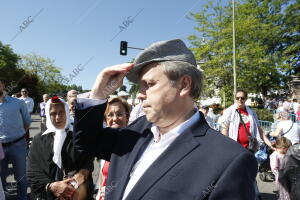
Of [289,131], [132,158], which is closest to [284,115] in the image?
[289,131]

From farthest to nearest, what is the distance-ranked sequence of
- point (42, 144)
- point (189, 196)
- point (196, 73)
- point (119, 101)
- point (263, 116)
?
point (263, 116) < point (119, 101) < point (42, 144) < point (196, 73) < point (189, 196)

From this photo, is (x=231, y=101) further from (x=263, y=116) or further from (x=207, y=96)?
(x=263, y=116)

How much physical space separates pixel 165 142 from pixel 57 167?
67.1 inches

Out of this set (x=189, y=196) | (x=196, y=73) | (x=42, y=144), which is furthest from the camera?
(x=42, y=144)

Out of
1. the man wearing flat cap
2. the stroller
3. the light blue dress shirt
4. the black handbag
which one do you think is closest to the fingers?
the man wearing flat cap

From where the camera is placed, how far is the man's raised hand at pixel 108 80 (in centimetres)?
147

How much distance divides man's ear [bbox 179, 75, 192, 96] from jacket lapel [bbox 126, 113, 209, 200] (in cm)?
21

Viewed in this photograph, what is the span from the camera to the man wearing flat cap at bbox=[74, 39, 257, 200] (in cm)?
112

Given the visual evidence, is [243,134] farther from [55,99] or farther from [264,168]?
[55,99]

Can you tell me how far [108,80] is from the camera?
1.50 meters

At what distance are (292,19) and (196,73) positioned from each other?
26768 mm

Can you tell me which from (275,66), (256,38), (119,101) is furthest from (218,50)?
(119,101)

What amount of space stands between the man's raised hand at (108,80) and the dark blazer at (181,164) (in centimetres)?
8

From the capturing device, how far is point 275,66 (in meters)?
20.1
